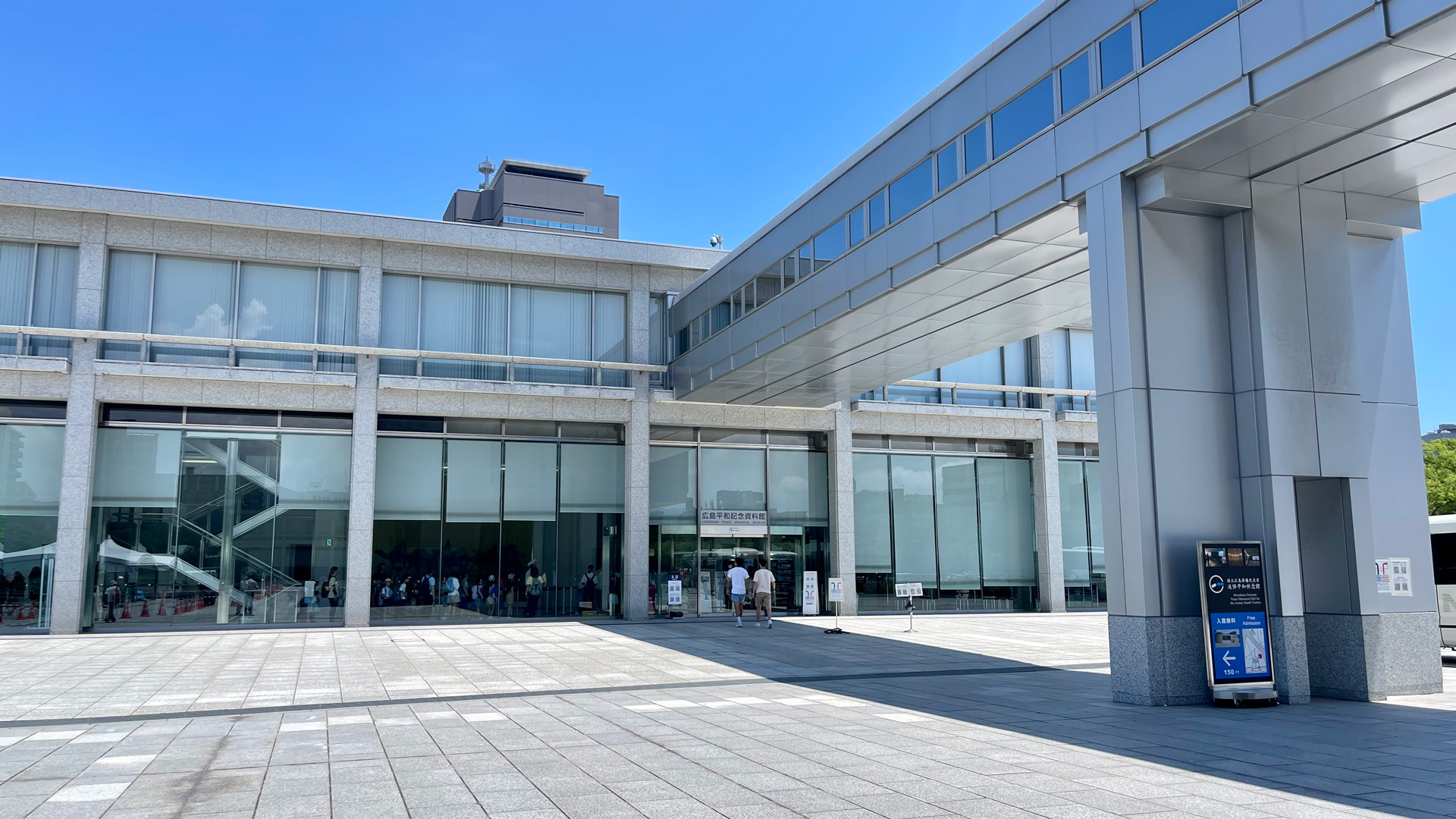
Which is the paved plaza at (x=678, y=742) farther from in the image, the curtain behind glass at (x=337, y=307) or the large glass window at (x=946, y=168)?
the curtain behind glass at (x=337, y=307)

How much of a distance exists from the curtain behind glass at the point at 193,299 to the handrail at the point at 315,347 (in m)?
0.44

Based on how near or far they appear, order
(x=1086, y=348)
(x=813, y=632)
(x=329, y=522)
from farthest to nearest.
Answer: (x=1086, y=348) → (x=329, y=522) → (x=813, y=632)

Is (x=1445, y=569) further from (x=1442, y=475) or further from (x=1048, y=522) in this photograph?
(x=1442, y=475)

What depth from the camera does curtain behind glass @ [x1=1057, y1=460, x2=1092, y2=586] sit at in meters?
32.8

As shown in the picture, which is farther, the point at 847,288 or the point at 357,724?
the point at 847,288

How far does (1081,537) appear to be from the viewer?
33.1 meters

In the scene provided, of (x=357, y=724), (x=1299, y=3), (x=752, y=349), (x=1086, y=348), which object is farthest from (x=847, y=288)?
(x=1086, y=348)

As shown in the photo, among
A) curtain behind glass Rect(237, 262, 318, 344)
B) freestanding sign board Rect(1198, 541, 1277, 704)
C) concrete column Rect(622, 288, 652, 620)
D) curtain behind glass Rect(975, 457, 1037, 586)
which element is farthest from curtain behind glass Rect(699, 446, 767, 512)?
freestanding sign board Rect(1198, 541, 1277, 704)

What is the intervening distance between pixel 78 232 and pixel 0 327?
9.33 ft

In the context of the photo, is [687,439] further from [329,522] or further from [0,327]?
[0,327]

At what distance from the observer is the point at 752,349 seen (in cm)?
2295

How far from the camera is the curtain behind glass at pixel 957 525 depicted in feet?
103

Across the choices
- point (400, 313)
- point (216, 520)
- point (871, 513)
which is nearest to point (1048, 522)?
point (871, 513)

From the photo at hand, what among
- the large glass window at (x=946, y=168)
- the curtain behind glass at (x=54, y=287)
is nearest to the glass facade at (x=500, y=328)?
the curtain behind glass at (x=54, y=287)
